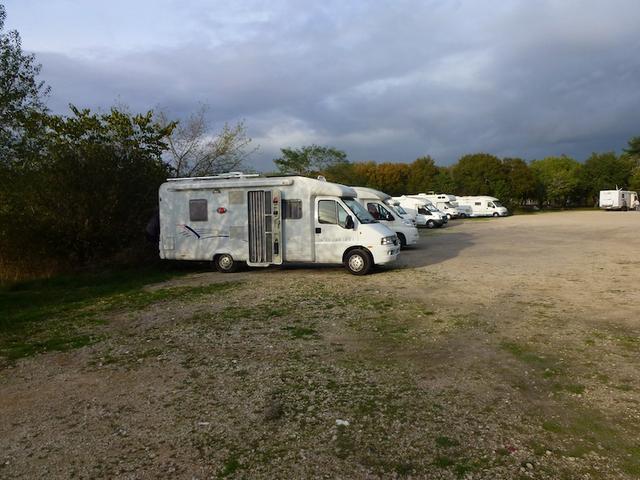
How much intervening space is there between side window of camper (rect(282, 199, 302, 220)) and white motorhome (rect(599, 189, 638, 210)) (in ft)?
193

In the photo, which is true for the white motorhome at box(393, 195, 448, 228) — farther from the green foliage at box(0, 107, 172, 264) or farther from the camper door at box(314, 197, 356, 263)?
the camper door at box(314, 197, 356, 263)

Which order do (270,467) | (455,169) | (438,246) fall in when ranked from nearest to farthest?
(270,467) < (438,246) < (455,169)

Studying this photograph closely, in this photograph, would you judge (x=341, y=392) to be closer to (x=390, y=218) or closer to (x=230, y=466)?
(x=230, y=466)

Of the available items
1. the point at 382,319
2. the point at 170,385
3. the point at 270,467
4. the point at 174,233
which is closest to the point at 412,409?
the point at 270,467

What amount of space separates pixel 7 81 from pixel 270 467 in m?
14.3

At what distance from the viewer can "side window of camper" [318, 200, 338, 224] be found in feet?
42.4

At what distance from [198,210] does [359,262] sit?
4941mm

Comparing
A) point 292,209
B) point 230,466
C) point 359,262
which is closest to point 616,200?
point 359,262

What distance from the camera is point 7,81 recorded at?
530 inches

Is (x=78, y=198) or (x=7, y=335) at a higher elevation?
(x=78, y=198)

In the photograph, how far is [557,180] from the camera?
76.4 m

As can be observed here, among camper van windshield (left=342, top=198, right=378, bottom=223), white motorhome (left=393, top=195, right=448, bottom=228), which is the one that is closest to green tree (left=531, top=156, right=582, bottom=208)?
white motorhome (left=393, top=195, right=448, bottom=228)

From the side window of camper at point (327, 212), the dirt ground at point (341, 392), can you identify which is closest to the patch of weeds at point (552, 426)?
the dirt ground at point (341, 392)

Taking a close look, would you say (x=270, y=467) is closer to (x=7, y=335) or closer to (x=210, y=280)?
(x=7, y=335)
